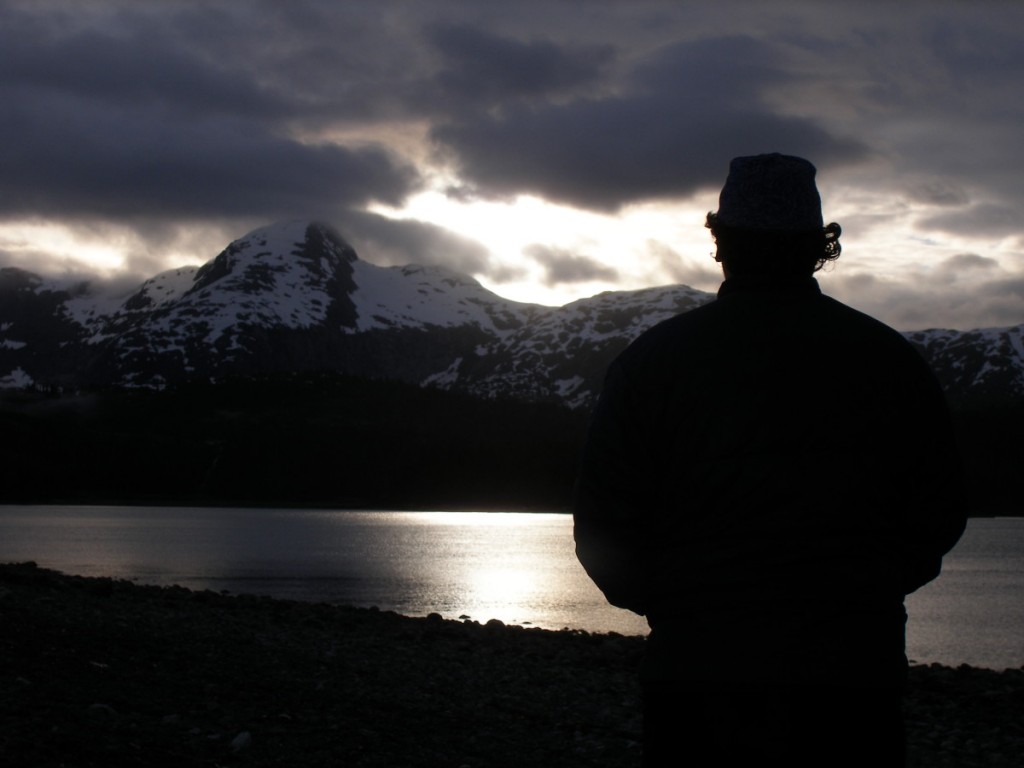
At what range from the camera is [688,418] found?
3580mm

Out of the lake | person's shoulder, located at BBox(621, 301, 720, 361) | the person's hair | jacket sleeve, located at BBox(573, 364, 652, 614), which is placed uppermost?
the person's hair

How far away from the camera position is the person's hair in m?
3.85

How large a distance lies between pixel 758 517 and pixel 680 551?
0.26 m

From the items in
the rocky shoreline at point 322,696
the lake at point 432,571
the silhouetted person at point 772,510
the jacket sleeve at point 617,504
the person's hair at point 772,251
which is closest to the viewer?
the silhouetted person at point 772,510

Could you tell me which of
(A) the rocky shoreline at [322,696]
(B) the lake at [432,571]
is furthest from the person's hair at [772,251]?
(B) the lake at [432,571]

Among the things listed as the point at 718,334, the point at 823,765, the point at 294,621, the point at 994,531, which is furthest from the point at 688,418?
the point at 994,531

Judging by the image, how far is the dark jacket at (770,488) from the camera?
11.1 ft

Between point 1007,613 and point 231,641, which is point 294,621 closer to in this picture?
point 231,641

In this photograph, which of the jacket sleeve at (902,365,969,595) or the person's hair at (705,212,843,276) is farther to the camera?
the person's hair at (705,212,843,276)

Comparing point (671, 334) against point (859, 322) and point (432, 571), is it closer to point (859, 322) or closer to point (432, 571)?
point (859, 322)

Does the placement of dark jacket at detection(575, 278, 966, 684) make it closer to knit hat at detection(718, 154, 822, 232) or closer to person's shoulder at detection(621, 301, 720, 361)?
person's shoulder at detection(621, 301, 720, 361)

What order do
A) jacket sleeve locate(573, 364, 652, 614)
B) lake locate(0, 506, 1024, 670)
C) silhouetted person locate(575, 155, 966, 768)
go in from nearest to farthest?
silhouetted person locate(575, 155, 966, 768), jacket sleeve locate(573, 364, 652, 614), lake locate(0, 506, 1024, 670)

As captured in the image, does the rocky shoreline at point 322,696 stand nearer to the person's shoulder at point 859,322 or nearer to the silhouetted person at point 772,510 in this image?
the silhouetted person at point 772,510

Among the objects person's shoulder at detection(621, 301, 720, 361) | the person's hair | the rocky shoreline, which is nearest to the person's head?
the person's hair
